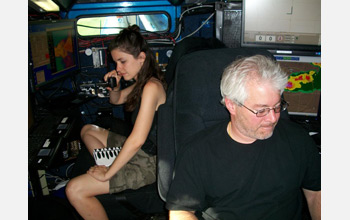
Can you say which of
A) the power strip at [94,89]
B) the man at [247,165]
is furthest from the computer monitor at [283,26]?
the power strip at [94,89]

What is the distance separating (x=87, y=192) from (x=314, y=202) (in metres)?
1.15

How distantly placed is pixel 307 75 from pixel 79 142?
1768 millimetres

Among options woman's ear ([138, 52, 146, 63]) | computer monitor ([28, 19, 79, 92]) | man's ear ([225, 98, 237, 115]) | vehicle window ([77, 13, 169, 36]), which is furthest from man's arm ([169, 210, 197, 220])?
vehicle window ([77, 13, 169, 36])

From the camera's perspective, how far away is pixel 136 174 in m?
1.60

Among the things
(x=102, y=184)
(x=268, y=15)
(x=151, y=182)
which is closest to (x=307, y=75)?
(x=268, y=15)

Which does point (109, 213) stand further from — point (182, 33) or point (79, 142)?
point (182, 33)

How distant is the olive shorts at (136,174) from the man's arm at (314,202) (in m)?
0.83

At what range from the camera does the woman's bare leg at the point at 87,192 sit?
5.05ft

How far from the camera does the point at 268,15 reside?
5.27ft

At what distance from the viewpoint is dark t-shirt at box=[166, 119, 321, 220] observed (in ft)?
3.71

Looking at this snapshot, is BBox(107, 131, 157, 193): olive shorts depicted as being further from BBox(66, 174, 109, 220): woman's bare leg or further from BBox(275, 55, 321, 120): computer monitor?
BBox(275, 55, 321, 120): computer monitor

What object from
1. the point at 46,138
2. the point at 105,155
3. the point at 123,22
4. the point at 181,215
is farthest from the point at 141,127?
the point at 123,22

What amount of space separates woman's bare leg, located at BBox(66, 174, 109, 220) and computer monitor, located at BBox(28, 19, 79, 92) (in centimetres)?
74

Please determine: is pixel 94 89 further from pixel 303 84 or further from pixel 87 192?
pixel 303 84
